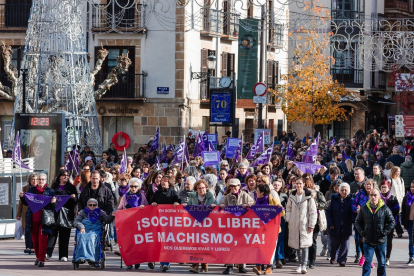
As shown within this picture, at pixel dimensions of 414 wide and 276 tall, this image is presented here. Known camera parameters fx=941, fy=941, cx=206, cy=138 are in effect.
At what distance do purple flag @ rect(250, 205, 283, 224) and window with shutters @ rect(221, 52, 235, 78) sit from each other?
85.6 feet

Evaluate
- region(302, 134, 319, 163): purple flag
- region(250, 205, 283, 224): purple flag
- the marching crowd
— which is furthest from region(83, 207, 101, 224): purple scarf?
region(302, 134, 319, 163): purple flag

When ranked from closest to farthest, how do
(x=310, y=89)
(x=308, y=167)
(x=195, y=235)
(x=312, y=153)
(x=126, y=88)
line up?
(x=195, y=235), (x=308, y=167), (x=312, y=153), (x=126, y=88), (x=310, y=89)

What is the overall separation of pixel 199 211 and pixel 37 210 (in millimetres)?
2679

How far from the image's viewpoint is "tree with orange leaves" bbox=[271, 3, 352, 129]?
44250mm

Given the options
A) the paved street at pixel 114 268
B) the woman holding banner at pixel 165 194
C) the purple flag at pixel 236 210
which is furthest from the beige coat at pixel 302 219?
the woman holding banner at pixel 165 194

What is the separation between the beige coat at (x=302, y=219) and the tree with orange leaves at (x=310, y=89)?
95.2 feet

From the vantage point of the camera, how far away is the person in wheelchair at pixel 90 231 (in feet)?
46.5

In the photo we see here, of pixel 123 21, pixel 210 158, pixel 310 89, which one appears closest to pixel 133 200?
pixel 210 158

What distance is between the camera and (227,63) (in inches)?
1596

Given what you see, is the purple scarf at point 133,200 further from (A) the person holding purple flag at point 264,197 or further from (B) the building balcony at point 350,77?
(B) the building balcony at point 350,77

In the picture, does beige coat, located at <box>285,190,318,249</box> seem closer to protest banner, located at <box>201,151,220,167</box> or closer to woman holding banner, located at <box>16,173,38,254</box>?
woman holding banner, located at <box>16,173,38,254</box>

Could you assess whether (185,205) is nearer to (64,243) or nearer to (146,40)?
(64,243)

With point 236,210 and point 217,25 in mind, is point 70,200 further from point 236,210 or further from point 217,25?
point 217,25

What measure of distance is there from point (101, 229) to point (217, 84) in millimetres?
24192
